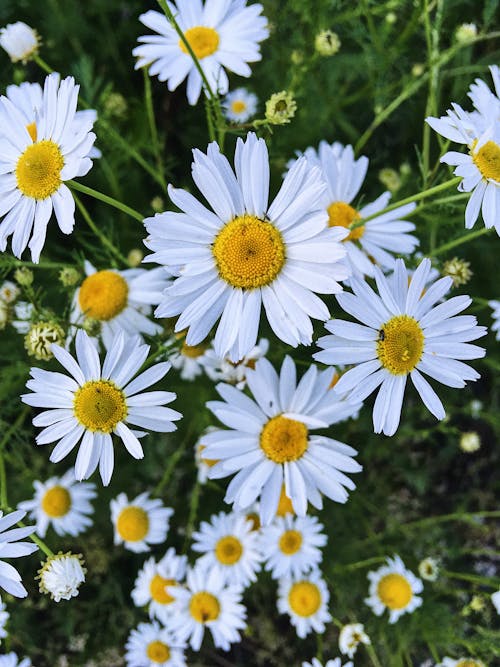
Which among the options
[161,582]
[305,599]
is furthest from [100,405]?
[305,599]

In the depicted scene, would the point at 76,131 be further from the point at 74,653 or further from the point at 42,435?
the point at 74,653

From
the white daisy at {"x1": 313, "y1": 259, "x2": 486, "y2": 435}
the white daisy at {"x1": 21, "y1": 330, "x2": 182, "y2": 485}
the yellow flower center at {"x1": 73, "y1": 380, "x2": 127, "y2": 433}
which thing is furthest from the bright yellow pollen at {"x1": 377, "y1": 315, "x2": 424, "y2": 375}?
the yellow flower center at {"x1": 73, "y1": 380, "x2": 127, "y2": 433}

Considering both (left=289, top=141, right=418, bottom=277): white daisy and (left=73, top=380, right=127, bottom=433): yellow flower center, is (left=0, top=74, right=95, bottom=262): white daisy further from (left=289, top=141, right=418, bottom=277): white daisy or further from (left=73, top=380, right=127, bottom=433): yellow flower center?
(left=289, top=141, right=418, bottom=277): white daisy

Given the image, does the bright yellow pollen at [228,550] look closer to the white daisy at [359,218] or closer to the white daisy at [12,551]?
the white daisy at [12,551]

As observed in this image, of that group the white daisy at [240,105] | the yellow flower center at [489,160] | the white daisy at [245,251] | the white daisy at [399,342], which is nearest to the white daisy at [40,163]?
the white daisy at [245,251]

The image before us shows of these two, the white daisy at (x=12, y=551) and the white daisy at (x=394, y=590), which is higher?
the white daisy at (x=394, y=590)

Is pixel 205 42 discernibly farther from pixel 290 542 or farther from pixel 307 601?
pixel 307 601

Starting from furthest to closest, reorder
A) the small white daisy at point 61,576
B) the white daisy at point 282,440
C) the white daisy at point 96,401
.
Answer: the white daisy at point 282,440
the white daisy at point 96,401
the small white daisy at point 61,576

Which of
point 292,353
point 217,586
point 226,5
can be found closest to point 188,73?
point 226,5
